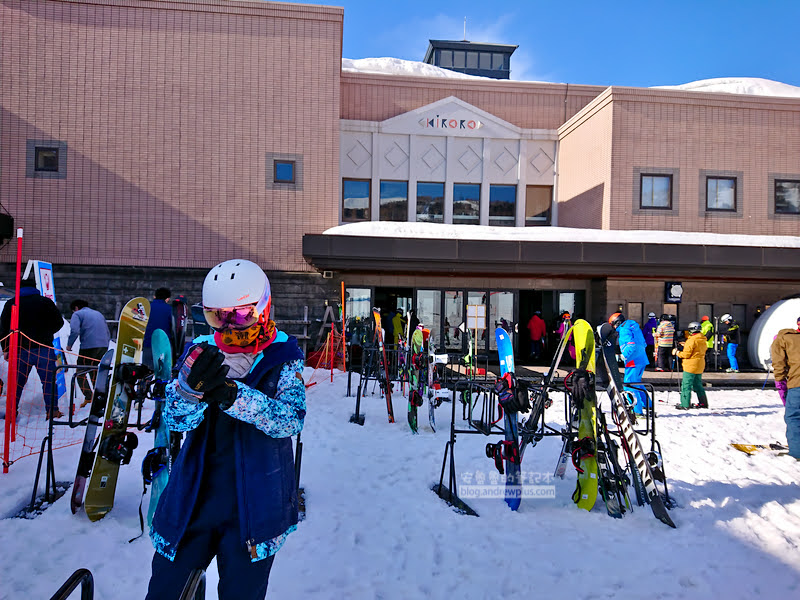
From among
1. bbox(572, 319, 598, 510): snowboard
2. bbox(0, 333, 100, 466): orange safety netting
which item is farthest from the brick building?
bbox(572, 319, 598, 510): snowboard

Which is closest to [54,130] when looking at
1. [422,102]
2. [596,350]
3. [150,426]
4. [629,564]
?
[422,102]

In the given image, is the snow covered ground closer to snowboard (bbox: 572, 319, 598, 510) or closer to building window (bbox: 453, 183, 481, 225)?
snowboard (bbox: 572, 319, 598, 510)

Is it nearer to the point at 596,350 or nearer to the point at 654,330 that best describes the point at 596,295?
the point at 654,330

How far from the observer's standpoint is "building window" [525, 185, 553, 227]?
60.7 ft

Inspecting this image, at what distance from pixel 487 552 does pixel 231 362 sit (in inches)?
113

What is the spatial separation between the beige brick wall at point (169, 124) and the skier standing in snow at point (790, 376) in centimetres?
1120

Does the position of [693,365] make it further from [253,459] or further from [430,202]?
[430,202]

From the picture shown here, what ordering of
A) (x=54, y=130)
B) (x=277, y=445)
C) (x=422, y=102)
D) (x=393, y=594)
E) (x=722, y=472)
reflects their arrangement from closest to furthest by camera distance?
(x=277, y=445), (x=393, y=594), (x=722, y=472), (x=54, y=130), (x=422, y=102)

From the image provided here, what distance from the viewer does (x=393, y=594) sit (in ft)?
10.8

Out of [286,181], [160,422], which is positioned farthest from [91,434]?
[286,181]

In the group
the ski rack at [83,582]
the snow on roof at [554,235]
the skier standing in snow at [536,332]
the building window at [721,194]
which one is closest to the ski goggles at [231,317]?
the ski rack at [83,582]

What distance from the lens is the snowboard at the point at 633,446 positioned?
14.9ft

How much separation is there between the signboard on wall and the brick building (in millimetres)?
143

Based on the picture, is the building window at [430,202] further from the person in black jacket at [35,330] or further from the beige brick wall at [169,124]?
the person in black jacket at [35,330]
